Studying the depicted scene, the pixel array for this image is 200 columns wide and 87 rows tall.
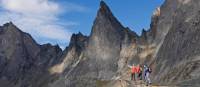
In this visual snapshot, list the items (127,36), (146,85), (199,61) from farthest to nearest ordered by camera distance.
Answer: (127,36)
(199,61)
(146,85)

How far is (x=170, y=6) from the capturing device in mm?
162375

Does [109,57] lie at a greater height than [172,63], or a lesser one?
greater

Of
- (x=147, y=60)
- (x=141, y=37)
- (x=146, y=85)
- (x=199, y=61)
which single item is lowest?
→ (x=146, y=85)

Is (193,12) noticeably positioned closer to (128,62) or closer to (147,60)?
(147,60)

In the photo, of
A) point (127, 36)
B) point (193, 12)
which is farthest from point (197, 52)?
point (127, 36)

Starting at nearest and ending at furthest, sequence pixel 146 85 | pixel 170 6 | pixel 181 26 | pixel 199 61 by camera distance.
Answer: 1. pixel 146 85
2. pixel 199 61
3. pixel 181 26
4. pixel 170 6

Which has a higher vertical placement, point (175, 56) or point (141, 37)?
point (141, 37)

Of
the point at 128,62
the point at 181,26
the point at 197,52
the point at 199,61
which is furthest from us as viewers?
the point at 128,62

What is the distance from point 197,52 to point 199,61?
11285 millimetres

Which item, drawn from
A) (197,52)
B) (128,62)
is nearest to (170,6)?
(128,62)

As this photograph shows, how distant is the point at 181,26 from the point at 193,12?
5.68 metres

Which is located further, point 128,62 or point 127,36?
point 127,36

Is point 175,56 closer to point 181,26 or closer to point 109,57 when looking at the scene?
point 181,26

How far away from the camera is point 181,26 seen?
468ft
